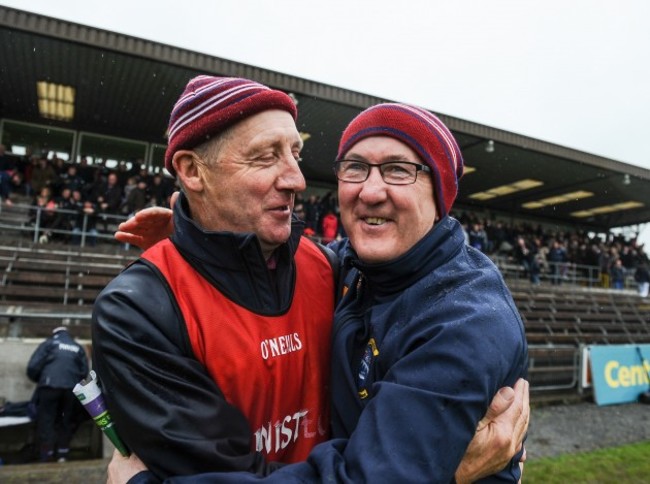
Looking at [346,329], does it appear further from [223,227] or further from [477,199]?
[477,199]

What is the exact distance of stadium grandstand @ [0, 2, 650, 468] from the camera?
869 centimetres

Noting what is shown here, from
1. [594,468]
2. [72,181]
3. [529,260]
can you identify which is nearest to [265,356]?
[594,468]

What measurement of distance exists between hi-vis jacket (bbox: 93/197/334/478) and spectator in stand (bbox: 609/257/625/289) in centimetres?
2273

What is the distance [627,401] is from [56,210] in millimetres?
11905

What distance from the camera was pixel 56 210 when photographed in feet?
32.1

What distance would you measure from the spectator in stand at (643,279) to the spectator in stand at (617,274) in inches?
31.7

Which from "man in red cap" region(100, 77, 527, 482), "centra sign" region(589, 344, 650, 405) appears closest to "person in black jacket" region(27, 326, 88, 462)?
"man in red cap" region(100, 77, 527, 482)

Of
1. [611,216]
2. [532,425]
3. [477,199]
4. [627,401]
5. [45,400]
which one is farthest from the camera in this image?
[611,216]

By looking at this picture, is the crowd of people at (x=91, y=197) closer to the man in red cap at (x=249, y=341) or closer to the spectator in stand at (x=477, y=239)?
the spectator in stand at (x=477, y=239)

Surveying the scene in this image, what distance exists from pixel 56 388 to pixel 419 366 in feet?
18.5

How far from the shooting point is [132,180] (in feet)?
36.8

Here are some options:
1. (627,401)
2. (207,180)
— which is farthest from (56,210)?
(627,401)

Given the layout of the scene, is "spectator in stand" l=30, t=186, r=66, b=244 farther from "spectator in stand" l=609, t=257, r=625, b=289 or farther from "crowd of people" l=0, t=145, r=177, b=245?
"spectator in stand" l=609, t=257, r=625, b=289

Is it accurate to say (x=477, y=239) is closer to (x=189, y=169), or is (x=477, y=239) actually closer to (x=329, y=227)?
(x=329, y=227)
